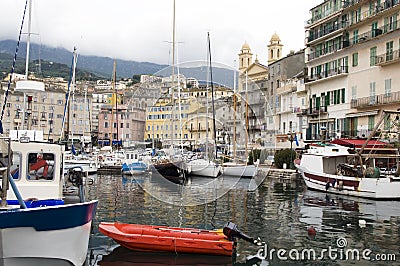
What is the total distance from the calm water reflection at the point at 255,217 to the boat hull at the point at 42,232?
2650mm

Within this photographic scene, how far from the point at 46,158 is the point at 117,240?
11.2 ft

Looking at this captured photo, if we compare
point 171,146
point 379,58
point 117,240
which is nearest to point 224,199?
point 171,146

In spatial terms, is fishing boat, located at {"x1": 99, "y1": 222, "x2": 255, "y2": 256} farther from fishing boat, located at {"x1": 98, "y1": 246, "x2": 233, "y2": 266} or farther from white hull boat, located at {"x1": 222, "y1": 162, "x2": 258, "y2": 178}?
white hull boat, located at {"x1": 222, "y1": 162, "x2": 258, "y2": 178}

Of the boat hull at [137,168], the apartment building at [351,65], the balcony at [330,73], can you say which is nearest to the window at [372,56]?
the apartment building at [351,65]

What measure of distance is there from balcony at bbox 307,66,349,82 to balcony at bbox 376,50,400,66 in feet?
19.1

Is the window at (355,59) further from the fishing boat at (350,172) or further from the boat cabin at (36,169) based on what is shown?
the boat cabin at (36,169)

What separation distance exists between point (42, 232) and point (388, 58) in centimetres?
3858

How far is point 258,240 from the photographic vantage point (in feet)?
55.9

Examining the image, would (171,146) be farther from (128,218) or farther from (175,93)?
(128,218)

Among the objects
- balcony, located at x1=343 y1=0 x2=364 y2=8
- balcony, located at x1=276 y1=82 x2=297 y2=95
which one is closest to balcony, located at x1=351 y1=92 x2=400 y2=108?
balcony, located at x1=343 y1=0 x2=364 y2=8

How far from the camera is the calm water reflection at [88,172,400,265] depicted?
14773 millimetres

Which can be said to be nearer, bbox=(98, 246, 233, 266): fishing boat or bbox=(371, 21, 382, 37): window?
bbox=(98, 246, 233, 266): fishing boat

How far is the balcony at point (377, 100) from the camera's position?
136ft

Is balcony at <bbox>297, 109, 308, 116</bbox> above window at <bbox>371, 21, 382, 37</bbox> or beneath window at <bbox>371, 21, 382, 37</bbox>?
beneath
